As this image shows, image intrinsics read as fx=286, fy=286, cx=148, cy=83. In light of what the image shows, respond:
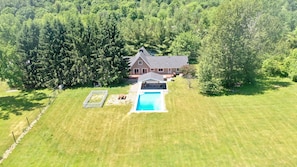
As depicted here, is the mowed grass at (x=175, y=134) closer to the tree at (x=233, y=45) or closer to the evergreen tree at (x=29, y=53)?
the tree at (x=233, y=45)

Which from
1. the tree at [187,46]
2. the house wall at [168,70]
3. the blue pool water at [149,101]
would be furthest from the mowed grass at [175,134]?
the tree at [187,46]

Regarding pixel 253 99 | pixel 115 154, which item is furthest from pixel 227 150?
pixel 253 99

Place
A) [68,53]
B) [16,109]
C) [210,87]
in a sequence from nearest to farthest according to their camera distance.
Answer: [16,109] < [210,87] < [68,53]

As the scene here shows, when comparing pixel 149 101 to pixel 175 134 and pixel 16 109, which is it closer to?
pixel 175 134

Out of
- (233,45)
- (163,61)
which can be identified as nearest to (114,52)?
(163,61)

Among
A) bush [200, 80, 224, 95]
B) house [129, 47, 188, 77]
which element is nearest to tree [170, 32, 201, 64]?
house [129, 47, 188, 77]

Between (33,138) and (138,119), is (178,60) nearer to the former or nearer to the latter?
(138,119)

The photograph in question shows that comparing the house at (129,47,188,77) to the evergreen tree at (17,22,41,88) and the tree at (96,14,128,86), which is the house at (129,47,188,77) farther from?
the evergreen tree at (17,22,41,88)
